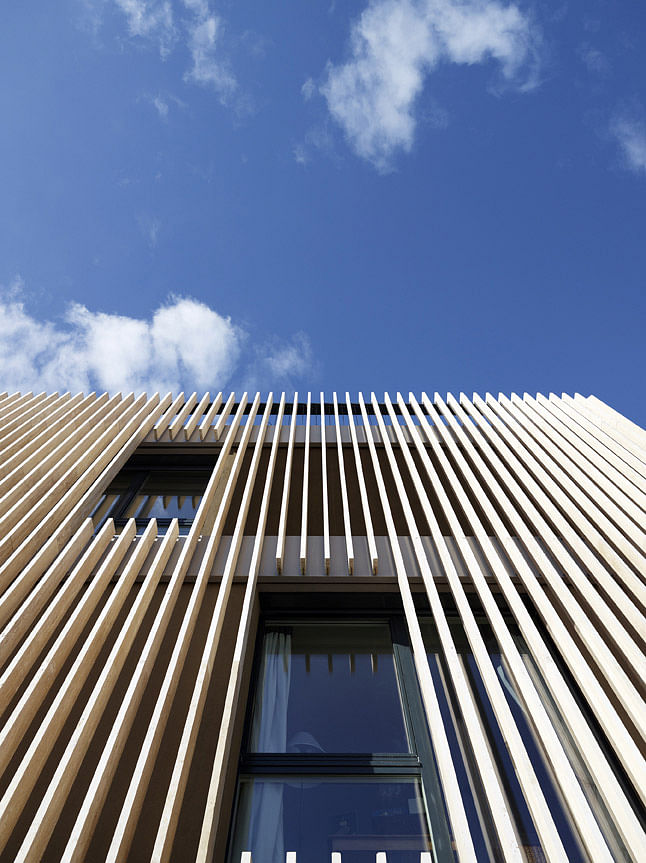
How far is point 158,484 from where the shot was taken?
4.47 meters

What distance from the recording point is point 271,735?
2.33 meters

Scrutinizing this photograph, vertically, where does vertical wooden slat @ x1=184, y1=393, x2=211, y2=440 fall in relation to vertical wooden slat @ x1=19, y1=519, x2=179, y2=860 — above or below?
above

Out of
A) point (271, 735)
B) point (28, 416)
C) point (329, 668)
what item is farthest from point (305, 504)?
point (28, 416)

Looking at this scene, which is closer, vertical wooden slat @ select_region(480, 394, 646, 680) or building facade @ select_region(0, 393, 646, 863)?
building facade @ select_region(0, 393, 646, 863)

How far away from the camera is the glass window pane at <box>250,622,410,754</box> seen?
7.58ft

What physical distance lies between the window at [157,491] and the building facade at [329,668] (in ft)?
0.12

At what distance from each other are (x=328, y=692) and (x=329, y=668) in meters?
0.16

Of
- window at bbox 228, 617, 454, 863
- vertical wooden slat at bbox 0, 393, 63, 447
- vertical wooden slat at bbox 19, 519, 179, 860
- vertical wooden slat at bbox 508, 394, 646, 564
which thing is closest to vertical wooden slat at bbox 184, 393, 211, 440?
vertical wooden slat at bbox 0, 393, 63, 447

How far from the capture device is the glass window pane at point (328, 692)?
7.58 feet

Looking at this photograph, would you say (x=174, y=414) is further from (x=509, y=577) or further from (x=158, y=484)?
(x=509, y=577)

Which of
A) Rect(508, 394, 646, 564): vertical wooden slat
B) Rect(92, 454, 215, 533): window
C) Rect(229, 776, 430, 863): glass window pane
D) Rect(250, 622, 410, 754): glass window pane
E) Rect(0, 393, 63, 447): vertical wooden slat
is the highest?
Rect(0, 393, 63, 447): vertical wooden slat

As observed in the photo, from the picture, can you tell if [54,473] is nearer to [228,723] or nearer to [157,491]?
[157,491]

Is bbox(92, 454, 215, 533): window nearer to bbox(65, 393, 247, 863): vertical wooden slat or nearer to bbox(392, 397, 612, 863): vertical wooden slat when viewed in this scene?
bbox(65, 393, 247, 863): vertical wooden slat

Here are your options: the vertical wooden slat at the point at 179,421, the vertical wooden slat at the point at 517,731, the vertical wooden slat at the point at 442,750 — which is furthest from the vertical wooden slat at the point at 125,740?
the vertical wooden slat at the point at 179,421
